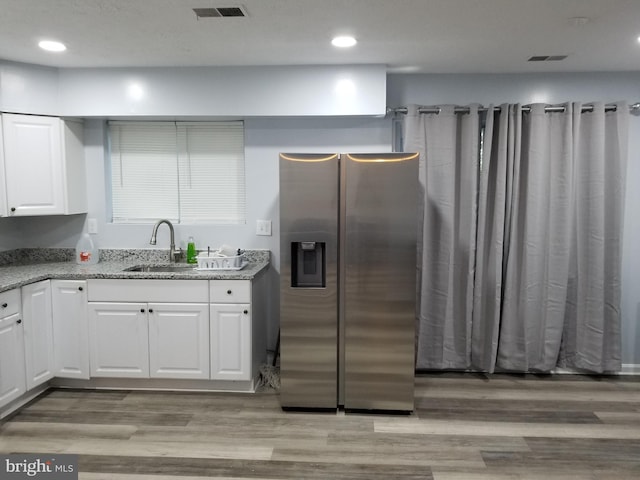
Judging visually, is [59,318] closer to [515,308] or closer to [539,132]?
[515,308]

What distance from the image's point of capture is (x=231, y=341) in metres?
3.34

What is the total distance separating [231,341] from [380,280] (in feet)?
3.58

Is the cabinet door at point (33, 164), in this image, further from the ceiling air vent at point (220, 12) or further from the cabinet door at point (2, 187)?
the ceiling air vent at point (220, 12)

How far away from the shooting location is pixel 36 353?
10.7 feet

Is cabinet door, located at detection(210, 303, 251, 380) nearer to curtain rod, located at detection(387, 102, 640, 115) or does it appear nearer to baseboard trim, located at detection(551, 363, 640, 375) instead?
curtain rod, located at detection(387, 102, 640, 115)

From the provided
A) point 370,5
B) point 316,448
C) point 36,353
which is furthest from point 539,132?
point 36,353

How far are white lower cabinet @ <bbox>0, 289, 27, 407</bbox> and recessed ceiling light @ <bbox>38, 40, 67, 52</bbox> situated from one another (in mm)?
1479

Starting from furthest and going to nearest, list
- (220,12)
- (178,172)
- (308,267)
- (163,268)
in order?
(178,172), (163,268), (308,267), (220,12)

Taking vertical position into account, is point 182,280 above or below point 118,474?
above

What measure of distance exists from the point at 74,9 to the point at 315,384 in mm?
2420

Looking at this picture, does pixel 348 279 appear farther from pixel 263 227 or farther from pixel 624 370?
pixel 624 370

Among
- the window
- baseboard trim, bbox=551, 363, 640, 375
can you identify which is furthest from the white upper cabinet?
baseboard trim, bbox=551, 363, 640, 375

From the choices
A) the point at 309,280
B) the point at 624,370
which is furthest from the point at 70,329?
the point at 624,370

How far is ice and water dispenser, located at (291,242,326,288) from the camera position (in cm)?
310
